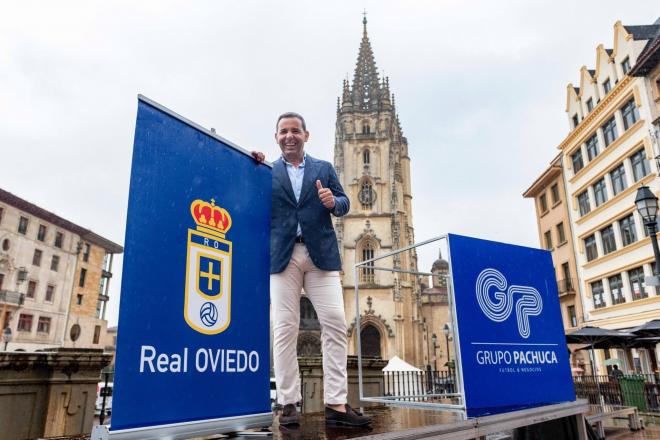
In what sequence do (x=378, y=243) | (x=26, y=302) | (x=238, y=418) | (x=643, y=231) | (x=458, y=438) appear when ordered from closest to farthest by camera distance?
(x=238, y=418)
(x=458, y=438)
(x=643, y=231)
(x=26, y=302)
(x=378, y=243)

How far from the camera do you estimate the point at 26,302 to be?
35562mm

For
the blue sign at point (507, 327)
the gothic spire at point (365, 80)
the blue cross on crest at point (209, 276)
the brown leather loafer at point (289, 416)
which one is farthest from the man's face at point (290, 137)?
the gothic spire at point (365, 80)

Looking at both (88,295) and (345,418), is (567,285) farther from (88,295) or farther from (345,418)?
(88,295)

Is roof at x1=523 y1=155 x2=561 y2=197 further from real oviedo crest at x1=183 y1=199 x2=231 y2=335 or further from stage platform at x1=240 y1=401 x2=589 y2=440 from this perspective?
real oviedo crest at x1=183 y1=199 x2=231 y2=335

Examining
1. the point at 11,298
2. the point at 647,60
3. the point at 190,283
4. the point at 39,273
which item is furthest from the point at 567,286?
the point at 39,273

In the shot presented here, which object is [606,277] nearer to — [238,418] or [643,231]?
[643,231]

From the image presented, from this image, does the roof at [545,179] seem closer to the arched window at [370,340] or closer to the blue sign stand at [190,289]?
the arched window at [370,340]

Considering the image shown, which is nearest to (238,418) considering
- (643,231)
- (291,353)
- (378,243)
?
(291,353)

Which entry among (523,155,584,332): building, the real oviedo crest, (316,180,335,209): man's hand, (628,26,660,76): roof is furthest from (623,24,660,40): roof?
the real oviedo crest

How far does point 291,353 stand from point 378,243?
37917 millimetres

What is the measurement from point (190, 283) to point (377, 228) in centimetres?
3927

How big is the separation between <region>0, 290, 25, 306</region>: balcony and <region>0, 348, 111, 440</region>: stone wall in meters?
34.5

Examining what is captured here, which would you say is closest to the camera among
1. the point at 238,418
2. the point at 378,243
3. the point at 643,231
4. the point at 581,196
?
the point at 238,418

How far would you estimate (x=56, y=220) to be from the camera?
129ft
